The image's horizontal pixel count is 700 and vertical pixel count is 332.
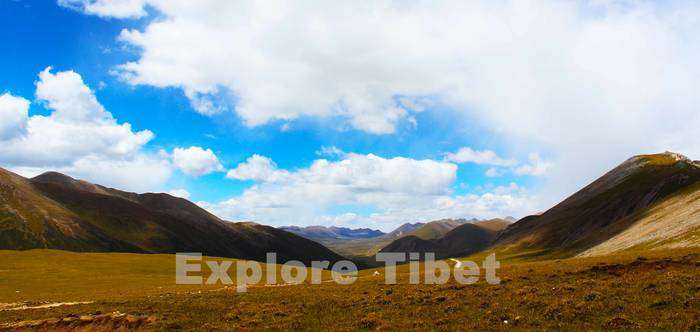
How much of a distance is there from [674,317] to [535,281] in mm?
17391

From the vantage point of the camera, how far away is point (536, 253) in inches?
5812

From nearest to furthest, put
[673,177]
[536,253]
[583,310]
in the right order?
[583,310] → [673,177] → [536,253]

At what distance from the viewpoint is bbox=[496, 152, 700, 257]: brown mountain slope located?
100 metres

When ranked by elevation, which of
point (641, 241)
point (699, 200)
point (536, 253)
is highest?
point (699, 200)

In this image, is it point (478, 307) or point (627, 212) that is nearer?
point (478, 307)

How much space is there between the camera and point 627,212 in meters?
133

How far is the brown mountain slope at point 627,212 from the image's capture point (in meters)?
100

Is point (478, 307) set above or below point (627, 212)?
below

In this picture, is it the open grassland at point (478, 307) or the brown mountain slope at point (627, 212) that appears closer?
the open grassland at point (478, 307)

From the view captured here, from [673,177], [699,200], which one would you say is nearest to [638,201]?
[673,177]

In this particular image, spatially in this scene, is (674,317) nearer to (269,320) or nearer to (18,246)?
(269,320)

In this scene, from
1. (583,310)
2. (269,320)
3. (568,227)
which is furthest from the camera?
(568,227)

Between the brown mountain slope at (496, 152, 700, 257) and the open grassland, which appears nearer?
the open grassland

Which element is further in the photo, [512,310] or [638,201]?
[638,201]
